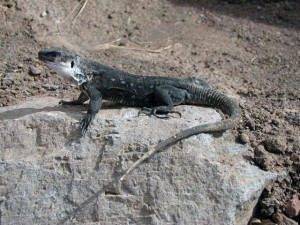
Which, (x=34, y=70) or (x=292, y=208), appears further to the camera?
(x=34, y=70)

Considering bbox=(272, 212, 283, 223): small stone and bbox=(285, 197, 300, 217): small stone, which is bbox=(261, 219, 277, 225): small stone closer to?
bbox=(272, 212, 283, 223): small stone

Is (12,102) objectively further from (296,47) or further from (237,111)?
(296,47)

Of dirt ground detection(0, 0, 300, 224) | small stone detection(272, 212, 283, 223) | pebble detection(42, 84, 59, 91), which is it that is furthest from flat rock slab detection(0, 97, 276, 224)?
pebble detection(42, 84, 59, 91)

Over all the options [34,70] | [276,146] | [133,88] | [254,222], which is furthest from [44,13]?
[254,222]

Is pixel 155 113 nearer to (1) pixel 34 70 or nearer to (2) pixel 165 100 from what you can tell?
(2) pixel 165 100

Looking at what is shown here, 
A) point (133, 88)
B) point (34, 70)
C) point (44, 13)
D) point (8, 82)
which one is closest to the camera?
point (133, 88)

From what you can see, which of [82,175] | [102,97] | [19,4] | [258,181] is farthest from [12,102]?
[258,181]

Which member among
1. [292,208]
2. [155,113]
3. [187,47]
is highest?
[155,113]
